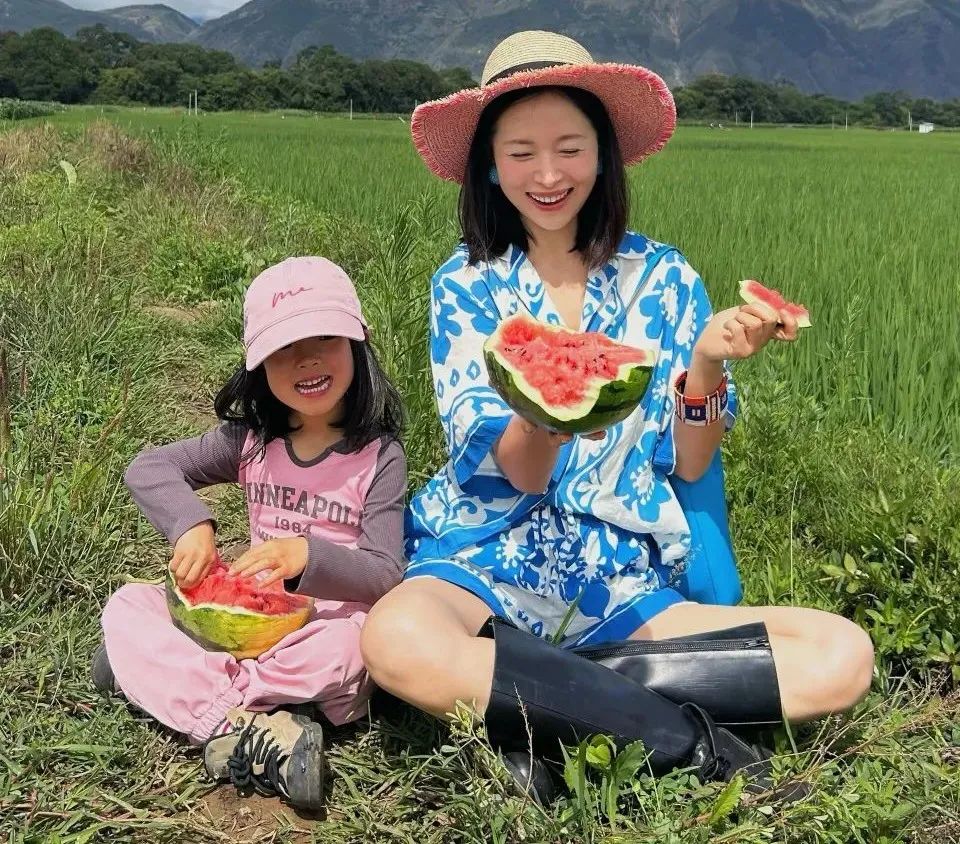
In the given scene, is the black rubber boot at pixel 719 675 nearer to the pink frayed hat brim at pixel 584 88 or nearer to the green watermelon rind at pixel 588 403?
the green watermelon rind at pixel 588 403

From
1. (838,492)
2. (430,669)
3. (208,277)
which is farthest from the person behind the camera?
(208,277)

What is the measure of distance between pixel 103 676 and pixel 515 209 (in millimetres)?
1596

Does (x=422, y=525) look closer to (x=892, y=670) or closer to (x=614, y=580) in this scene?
(x=614, y=580)

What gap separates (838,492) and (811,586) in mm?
373

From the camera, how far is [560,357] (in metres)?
1.85

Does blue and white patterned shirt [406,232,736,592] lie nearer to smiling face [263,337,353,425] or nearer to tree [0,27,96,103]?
smiling face [263,337,353,425]

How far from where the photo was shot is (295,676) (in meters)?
2.07

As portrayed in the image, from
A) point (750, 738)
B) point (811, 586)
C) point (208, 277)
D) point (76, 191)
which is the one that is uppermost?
point (76, 191)

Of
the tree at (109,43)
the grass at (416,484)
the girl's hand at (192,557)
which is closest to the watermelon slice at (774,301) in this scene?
the grass at (416,484)

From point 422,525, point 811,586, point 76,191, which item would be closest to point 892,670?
point 811,586

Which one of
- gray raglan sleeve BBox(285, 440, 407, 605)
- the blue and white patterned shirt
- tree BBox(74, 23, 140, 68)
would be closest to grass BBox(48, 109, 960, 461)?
Answer: the blue and white patterned shirt

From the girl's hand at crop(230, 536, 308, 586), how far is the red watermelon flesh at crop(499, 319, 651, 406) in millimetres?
677

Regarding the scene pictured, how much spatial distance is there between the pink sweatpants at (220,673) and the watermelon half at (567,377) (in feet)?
2.53

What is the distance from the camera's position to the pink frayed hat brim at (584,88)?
2.11m
